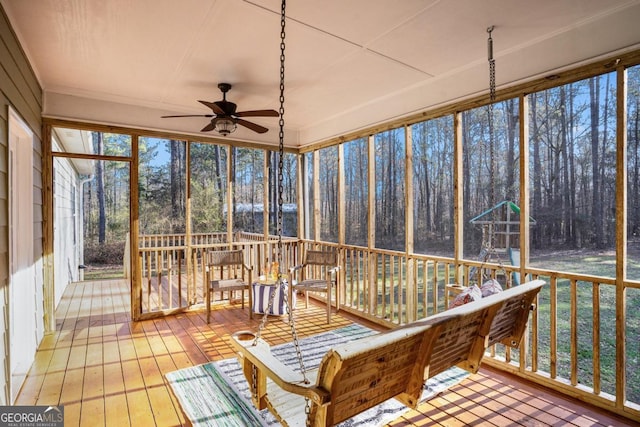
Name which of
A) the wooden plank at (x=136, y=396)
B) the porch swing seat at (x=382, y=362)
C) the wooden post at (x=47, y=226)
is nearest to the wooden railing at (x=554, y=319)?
the porch swing seat at (x=382, y=362)

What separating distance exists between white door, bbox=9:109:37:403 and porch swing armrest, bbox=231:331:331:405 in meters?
2.19

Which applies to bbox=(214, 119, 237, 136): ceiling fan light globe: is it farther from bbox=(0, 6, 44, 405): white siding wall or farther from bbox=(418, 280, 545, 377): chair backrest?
bbox=(418, 280, 545, 377): chair backrest

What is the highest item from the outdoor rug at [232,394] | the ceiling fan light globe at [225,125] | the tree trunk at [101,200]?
the ceiling fan light globe at [225,125]

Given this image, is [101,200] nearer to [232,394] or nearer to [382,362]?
[232,394]

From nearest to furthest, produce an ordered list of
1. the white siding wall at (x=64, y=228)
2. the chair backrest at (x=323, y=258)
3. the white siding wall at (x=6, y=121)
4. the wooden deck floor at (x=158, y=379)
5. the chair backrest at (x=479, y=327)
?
1. the chair backrest at (x=479, y=327)
2. the white siding wall at (x=6, y=121)
3. the wooden deck floor at (x=158, y=379)
4. the chair backrest at (x=323, y=258)
5. the white siding wall at (x=64, y=228)

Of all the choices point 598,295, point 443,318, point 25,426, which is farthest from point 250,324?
point 598,295

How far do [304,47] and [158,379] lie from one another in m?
3.10

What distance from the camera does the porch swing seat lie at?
1301 mm

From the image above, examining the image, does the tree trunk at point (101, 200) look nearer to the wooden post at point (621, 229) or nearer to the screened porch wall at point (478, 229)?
the screened porch wall at point (478, 229)

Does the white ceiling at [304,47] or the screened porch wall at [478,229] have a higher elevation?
the white ceiling at [304,47]

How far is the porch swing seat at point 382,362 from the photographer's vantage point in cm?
130

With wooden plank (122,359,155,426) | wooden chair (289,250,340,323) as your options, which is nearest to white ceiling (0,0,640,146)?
wooden chair (289,250,340,323)

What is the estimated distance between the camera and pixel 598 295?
2.48 m

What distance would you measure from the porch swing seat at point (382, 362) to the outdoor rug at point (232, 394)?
0.47 meters
